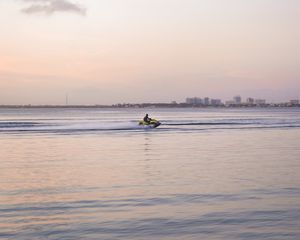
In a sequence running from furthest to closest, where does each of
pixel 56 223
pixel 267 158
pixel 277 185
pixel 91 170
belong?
pixel 267 158
pixel 91 170
pixel 277 185
pixel 56 223

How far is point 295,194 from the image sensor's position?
42.8 feet

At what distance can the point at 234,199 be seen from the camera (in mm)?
12461

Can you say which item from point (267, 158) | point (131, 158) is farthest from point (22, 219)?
point (267, 158)

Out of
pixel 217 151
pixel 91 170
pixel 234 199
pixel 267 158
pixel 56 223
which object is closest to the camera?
pixel 56 223

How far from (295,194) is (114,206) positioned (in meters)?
5.11

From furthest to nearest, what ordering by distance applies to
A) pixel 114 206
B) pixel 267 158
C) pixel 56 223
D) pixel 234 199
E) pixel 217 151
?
pixel 217 151
pixel 267 158
pixel 234 199
pixel 114 206
pixel 56 223

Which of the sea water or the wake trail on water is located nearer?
the sea water

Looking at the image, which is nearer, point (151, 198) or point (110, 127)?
point (151, 198)

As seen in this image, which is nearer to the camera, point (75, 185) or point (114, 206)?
point (114, 206)

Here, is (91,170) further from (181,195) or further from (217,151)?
(217,151)

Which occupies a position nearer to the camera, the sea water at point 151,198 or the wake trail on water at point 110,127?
the sea water at point 151,198

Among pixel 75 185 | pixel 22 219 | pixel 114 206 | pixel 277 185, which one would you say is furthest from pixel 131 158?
pixel 22 219

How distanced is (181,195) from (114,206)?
2226 millimetres

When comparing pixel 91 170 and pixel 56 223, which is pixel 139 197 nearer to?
pixel 56 223
